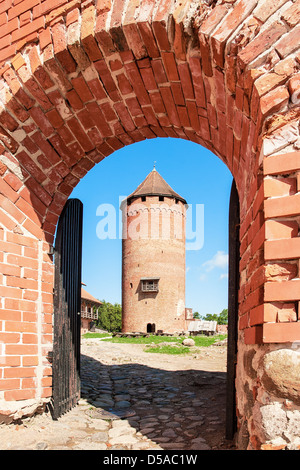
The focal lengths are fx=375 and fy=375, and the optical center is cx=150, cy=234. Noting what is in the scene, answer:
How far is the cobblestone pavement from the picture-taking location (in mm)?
3201

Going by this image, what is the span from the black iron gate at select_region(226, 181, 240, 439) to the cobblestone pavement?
9.2 inches

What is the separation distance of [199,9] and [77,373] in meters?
4.03

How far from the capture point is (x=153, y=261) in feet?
89.6

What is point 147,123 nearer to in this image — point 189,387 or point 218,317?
point 189,387

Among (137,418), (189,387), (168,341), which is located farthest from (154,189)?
(137,418)

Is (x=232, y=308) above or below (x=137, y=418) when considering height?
above

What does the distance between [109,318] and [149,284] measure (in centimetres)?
2694

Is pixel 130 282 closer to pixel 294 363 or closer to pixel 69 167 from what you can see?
pixel 69 167

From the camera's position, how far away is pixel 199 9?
2.29m

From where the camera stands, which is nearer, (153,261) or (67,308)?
(67,308)

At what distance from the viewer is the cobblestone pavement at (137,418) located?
10.5 feet

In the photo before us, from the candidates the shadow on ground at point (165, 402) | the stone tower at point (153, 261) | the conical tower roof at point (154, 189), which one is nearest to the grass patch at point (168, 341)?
the shadow on ground at point (165, 402)

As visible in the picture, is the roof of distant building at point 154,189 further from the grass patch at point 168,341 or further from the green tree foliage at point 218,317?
the green tree foliage at point 218,317
